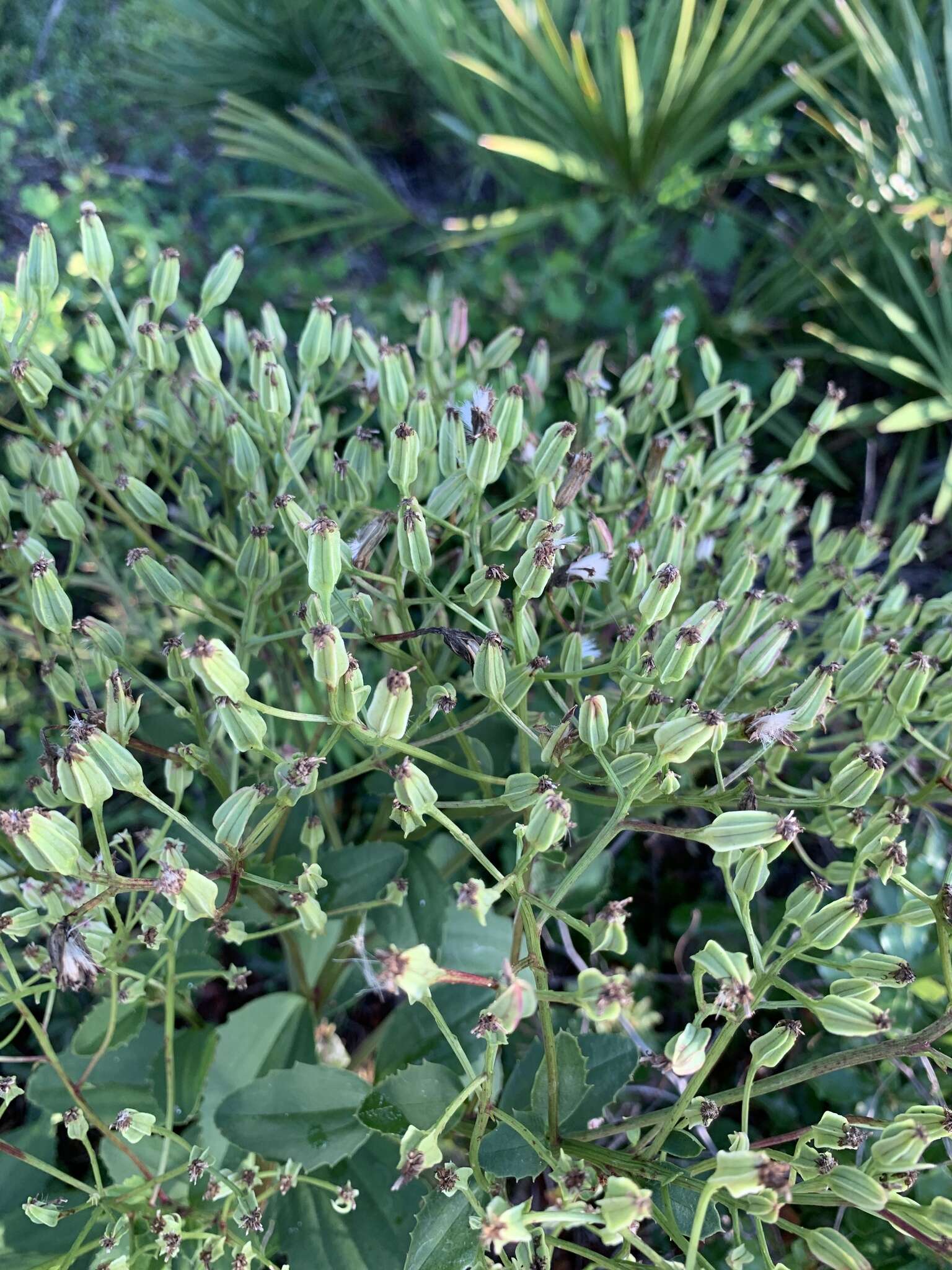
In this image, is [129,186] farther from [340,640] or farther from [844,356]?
[340,640]

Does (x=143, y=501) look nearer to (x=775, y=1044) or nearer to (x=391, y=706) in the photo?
(x=391, y=706)

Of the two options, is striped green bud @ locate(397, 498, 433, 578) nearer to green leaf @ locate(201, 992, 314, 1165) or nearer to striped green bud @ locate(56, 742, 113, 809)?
striped green bud @ locate(56, 742, 113, 809)

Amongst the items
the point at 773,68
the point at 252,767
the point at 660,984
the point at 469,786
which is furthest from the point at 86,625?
the point at 773,68

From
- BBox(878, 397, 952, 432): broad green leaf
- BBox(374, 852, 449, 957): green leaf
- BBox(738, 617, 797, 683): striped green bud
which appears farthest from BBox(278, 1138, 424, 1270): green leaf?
BBox(878, 397, 952, 432): broad green leaf

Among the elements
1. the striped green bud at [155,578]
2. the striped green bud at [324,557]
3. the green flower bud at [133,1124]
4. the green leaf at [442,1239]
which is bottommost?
the green leaf at [442,1239]

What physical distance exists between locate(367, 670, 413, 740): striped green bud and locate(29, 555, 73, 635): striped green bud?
0.33m

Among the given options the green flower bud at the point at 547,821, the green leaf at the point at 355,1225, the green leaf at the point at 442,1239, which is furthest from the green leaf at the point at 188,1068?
the green flower bud at the point at 547,821

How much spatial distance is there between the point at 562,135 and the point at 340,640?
1.69 metres

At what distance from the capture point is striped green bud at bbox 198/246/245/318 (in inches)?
44.1

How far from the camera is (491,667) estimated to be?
780 millimetres

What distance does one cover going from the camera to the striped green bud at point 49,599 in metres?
0.83

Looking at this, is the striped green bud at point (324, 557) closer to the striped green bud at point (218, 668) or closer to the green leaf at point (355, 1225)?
the striped green bud at point (218, 668)

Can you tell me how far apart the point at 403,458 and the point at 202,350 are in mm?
301

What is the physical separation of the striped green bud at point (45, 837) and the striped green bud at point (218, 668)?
0.15 m
